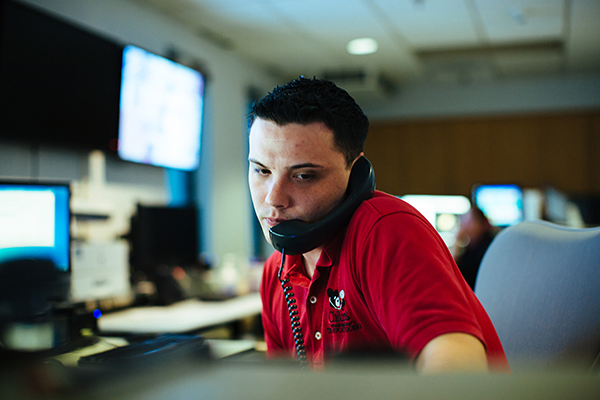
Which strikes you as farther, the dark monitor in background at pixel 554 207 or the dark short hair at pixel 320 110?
the dark monitor in background at pixel 554 207

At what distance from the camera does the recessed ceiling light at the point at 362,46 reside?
14.1ft

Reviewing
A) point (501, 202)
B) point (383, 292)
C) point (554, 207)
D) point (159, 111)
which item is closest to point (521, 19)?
point (554, 207)

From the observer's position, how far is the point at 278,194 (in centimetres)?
91

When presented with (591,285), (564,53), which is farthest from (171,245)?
(564,53)

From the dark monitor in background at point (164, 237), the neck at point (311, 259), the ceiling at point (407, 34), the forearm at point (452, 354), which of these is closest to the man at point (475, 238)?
the ceiling at point (407, 34)

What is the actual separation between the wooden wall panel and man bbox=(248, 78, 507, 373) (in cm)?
496

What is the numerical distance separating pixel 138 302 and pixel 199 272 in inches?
19.8

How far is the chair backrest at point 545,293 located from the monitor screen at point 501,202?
164 inches

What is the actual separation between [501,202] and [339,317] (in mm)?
4719

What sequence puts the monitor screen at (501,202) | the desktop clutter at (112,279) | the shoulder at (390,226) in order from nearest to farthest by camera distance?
the shoulder at (390,226)
the desktop clutter at (112,279)
the monitor screen at (501,202)

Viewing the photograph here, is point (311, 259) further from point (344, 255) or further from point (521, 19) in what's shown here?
point (521, 19)

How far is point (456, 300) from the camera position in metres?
0.67

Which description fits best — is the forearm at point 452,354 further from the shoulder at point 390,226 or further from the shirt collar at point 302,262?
the shirt collar at point 302,262

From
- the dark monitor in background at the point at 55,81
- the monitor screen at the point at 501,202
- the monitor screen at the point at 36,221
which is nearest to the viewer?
the monitor screen at the point at 36,221
